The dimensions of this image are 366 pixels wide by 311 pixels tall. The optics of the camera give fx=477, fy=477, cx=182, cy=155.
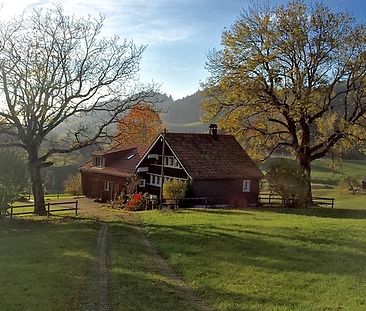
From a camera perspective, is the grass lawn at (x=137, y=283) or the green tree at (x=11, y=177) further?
the green tree at (x=11, y=177)

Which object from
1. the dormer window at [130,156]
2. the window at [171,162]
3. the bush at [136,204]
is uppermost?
the dormer window at [130,156]

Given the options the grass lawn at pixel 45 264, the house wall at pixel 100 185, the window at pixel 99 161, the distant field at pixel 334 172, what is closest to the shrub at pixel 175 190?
the grass lawn at pixel 45 264

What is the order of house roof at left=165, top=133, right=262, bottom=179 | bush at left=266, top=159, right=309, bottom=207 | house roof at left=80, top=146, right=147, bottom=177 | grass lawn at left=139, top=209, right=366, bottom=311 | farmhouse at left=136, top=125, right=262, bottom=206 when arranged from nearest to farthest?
grass lawn at left=139, top=209, right=366, bottom=311
bush at left=266, top=159, right=309, bottom=207
farmhouse at left=136, top=125, right=262, bottom=206
house roof at left=165, top=133, right=262, bottom=179
house roof at left=80, top=146, right=147, bottom=177

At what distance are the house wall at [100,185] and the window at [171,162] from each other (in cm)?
764

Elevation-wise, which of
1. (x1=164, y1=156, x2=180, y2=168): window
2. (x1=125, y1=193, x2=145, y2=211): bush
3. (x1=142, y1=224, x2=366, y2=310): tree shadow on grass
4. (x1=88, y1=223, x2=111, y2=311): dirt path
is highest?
(x1=164, y1=156, x2=180, y2=168): window

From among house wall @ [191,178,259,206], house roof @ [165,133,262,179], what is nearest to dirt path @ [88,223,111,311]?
house wall @ [191,178,259,206]

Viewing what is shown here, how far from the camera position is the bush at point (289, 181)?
39250 millimetres

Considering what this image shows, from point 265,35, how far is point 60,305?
31535 millimetres

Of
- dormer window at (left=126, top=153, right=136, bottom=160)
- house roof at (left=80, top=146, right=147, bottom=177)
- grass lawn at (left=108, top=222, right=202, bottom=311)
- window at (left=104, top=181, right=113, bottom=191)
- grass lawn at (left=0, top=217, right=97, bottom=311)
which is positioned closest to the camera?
grass lawn at (left=108, top=222, right=202, bottom=311)

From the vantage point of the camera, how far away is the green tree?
95.5 feet

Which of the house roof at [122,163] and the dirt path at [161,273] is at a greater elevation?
the house roof at [122,163]

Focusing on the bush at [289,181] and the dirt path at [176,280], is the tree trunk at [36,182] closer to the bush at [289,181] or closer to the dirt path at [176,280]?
the dirt path at [176,280]

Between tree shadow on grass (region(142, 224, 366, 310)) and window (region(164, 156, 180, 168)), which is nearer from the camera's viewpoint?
tree shadow on grass (region(142, 224, 366, 310))

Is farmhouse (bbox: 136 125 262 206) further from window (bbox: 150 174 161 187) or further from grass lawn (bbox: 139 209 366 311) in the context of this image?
grass lawn (bbox: 139 209 366 311)
